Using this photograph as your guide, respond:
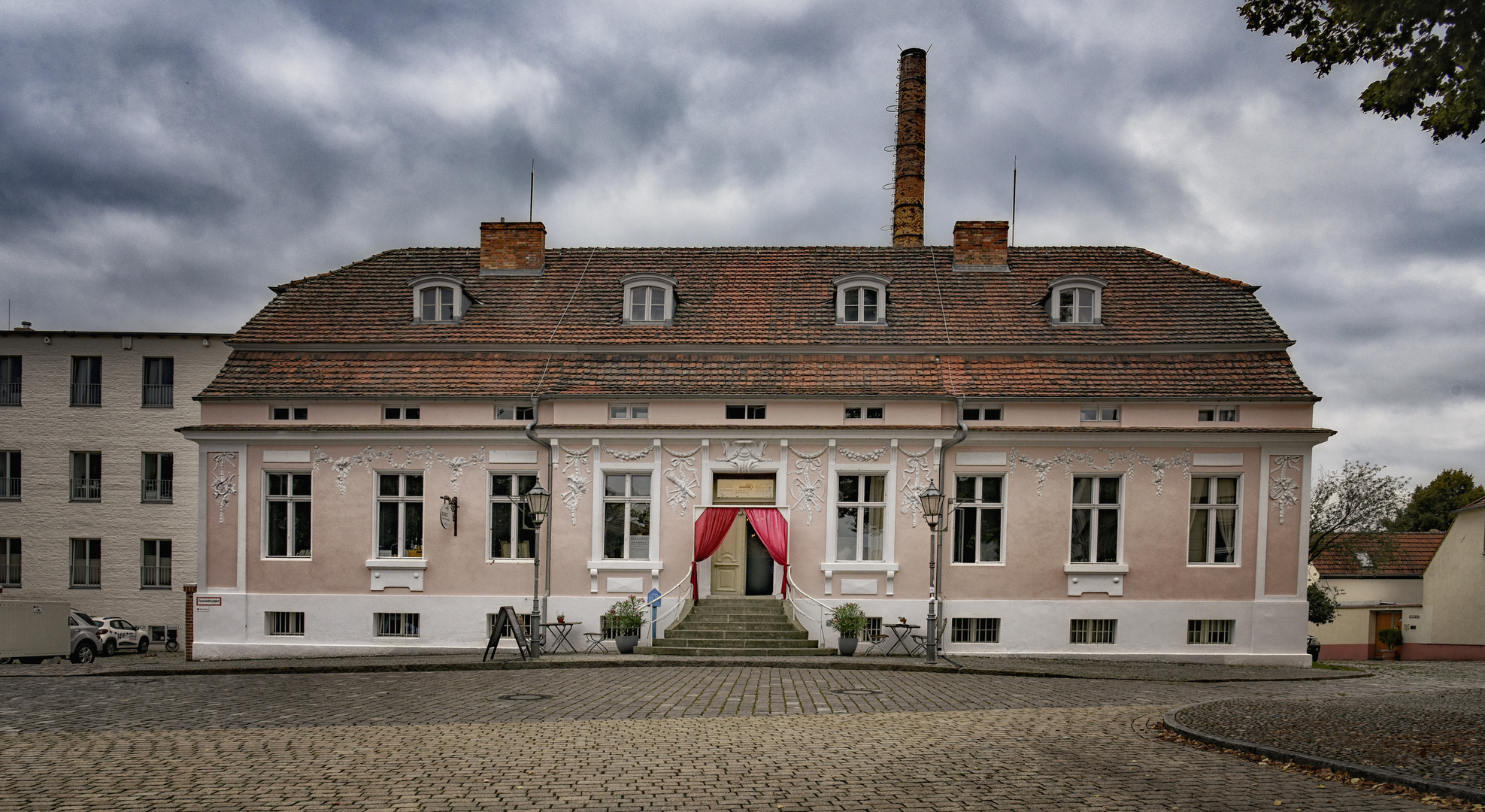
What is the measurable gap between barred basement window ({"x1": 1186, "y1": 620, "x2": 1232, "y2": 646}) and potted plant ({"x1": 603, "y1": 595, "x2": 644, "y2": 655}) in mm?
11587

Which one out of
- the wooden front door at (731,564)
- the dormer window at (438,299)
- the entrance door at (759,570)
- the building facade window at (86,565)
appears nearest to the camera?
the wooden front door at (731,564)

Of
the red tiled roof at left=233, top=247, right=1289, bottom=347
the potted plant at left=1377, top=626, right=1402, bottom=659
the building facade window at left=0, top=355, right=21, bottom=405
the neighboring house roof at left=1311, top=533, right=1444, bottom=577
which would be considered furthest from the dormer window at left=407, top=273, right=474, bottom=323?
the potted plant at left=1377, top=626, right=1402, bottom=659

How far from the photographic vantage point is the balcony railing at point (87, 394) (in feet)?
105

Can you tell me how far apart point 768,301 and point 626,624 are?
27.7 ft

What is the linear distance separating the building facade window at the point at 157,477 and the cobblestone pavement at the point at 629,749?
18.5m

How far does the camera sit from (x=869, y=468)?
20922mm

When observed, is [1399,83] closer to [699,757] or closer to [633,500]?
[699,757]

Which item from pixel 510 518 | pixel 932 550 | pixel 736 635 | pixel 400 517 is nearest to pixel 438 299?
pixel 400 517

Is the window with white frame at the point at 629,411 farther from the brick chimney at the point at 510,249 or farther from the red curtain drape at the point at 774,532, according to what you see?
the brick chimney at the point at 510,249

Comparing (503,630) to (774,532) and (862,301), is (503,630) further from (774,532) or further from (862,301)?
(862,301)

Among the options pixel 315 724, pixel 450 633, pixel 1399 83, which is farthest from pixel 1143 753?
pixel 450 633

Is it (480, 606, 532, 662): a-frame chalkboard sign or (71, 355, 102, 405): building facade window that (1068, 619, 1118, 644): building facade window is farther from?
(71, 355, 102, 405): building facade window

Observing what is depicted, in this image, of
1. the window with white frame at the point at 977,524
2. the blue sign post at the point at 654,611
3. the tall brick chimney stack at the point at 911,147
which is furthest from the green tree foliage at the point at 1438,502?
the blue sign post at the point at 654,611

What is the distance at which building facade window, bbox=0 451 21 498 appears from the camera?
31641 mm
